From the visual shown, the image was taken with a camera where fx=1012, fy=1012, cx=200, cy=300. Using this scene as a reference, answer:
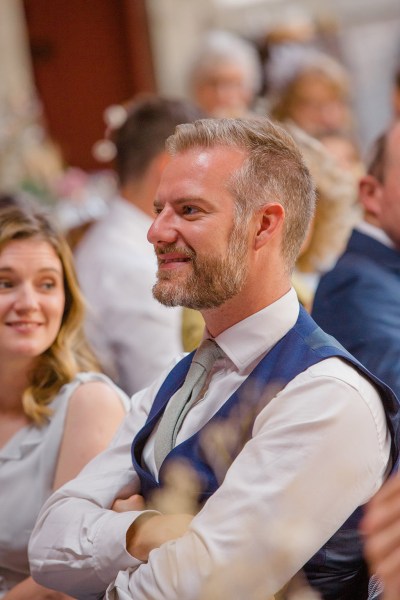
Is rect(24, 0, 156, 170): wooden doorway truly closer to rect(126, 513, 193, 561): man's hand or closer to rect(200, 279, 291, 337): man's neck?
rect(200, 279, 291, 337): man's neck

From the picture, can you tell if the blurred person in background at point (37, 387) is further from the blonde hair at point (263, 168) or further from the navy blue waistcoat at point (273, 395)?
the blonde hair at point (263, 168)

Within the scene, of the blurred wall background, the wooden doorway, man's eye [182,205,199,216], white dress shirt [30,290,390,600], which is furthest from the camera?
the wooden doorway

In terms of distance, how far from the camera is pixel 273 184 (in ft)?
6.03

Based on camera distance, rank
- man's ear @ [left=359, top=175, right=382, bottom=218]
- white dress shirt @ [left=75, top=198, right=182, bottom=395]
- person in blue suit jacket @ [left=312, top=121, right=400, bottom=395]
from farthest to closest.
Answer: white dress shirt @ [left=75, top=198, right=182, bottom=395], man's ear @ [left=359, top=175, right=382, bottom=218], person in blue suit jacket @ [left=312, top=121, right=400, bottom=395]

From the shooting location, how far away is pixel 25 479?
247 cm

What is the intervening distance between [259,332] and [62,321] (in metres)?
0.93

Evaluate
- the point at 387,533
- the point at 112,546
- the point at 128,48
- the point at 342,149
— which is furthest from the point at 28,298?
the point at 128,48

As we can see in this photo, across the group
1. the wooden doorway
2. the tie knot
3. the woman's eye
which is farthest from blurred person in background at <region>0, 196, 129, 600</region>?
the wooden doorway

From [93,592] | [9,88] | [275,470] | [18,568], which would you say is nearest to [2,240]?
[18,568]

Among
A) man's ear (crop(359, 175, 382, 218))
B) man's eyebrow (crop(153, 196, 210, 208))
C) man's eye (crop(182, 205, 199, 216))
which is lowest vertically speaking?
man's ear (crop(359, 175, 382, 218))

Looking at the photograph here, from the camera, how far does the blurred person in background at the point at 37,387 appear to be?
2.40m

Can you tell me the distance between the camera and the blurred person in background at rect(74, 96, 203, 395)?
3.33 metres

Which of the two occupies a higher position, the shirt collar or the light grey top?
the shirt collar

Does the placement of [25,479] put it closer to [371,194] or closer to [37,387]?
[37,387]
